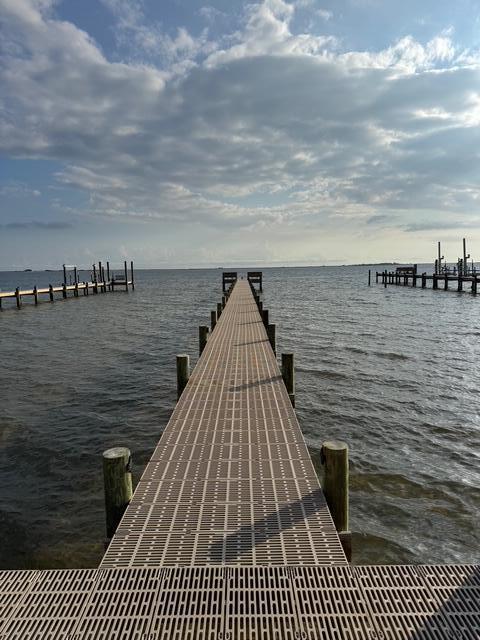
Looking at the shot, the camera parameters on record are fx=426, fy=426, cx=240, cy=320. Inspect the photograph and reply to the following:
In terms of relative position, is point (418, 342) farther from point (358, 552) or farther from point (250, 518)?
point (250, 518)

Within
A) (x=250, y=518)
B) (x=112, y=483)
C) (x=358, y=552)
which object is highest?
(x=112, y=483)

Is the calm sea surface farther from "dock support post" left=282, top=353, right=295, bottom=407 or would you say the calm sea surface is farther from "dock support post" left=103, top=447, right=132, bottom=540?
"dock support post" left=103, top=447, right=132, bottom=540

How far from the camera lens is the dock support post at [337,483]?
4.42 meters

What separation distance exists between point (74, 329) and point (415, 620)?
23908mm

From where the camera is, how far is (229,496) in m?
4.73

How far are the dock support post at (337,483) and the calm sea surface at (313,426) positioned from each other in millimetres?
1520

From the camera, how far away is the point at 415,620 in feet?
9.42

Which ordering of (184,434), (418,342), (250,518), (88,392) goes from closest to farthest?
(250,518)
(184,434)
(88,392)
(418,342)

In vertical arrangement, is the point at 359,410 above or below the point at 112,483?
below

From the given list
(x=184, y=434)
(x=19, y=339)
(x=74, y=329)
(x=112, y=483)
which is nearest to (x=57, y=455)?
(x=184, y=434)

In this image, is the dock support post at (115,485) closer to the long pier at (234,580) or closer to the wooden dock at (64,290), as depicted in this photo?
the long pier at (234,580)

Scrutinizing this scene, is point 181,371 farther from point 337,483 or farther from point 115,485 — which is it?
point 337,483

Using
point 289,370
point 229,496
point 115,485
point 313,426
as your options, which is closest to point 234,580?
point 229,496

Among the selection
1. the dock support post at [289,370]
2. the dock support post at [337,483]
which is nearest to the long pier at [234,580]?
the dock support post at [337,483]
